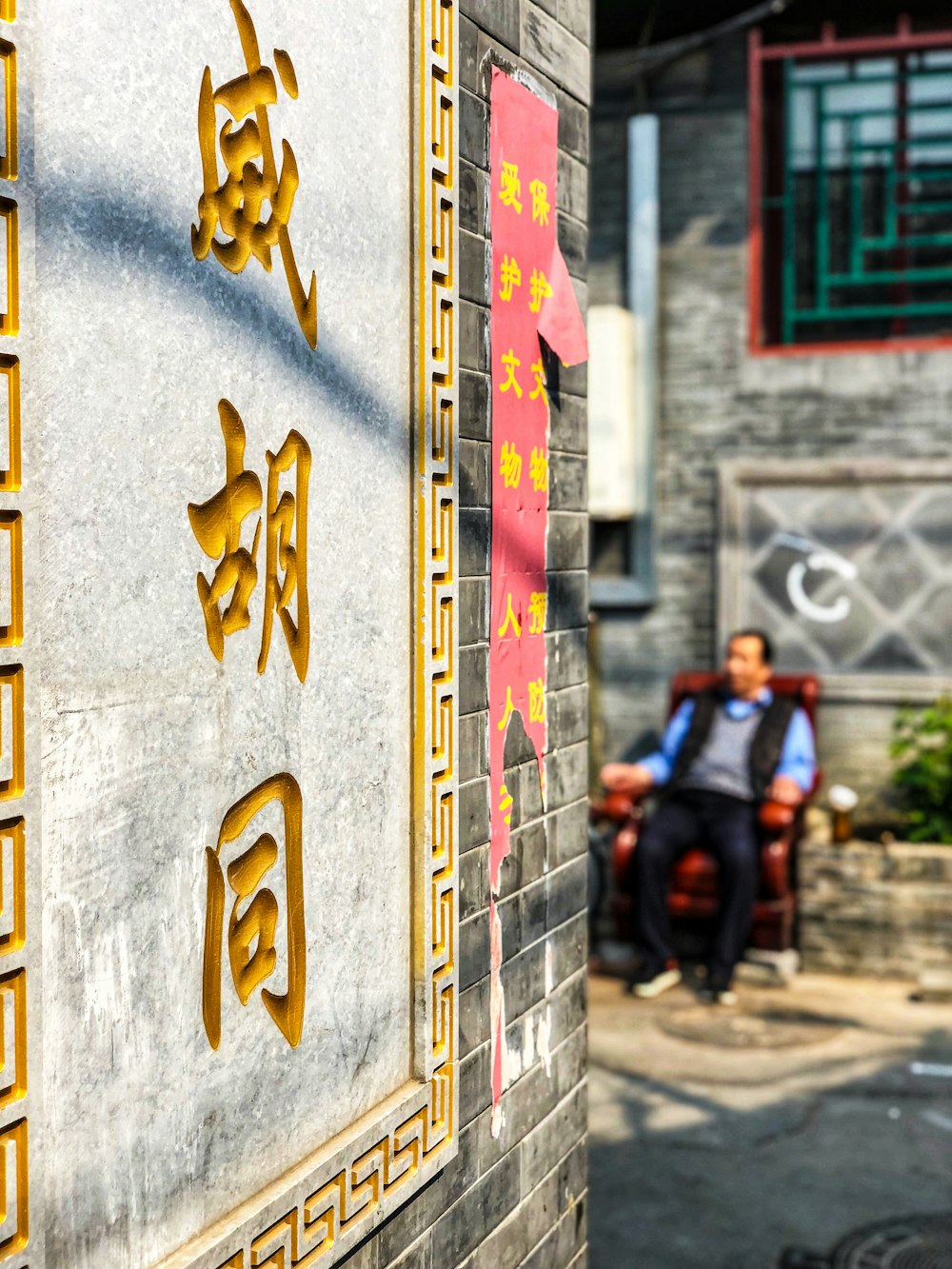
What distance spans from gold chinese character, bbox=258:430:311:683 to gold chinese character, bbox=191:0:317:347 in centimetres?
19

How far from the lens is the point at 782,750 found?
20.1 feet

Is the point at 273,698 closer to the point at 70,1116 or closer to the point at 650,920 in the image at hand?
the point at 70,1116

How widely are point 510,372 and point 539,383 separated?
14 cm

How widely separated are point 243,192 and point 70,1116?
0.98 metres

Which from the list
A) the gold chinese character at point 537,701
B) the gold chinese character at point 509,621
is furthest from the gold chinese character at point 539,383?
the gold chinese character at point 537,701

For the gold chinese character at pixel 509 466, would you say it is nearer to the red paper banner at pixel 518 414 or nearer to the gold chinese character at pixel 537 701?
the red paper banner at pixel 518 414

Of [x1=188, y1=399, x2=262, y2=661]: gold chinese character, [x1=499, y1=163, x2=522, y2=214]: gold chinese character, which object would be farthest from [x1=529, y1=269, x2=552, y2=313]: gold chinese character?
[x1=188, y1=399, x2=262, y2=661]: gold chinese character

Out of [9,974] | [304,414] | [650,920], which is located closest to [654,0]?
[650,920]

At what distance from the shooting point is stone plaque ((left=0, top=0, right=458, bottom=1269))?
137 centimetres

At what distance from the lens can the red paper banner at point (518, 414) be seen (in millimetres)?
2354

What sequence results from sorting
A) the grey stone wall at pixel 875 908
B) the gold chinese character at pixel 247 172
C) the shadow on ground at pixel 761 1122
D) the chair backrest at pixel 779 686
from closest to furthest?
1. the gold chinese character at pixel 247 172
2. the shadow on ground at pixel 761 1122
3. the grey stone wall at pixel 875 908
4. the chair backrest at pixel 779 686

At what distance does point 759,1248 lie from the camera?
147 inches

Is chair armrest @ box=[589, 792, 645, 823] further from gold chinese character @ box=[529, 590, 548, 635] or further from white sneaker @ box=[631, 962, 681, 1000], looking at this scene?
gold chinese character @ box=[529, 590, 548, 635]

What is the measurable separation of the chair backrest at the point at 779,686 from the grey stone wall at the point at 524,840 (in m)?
3.74
